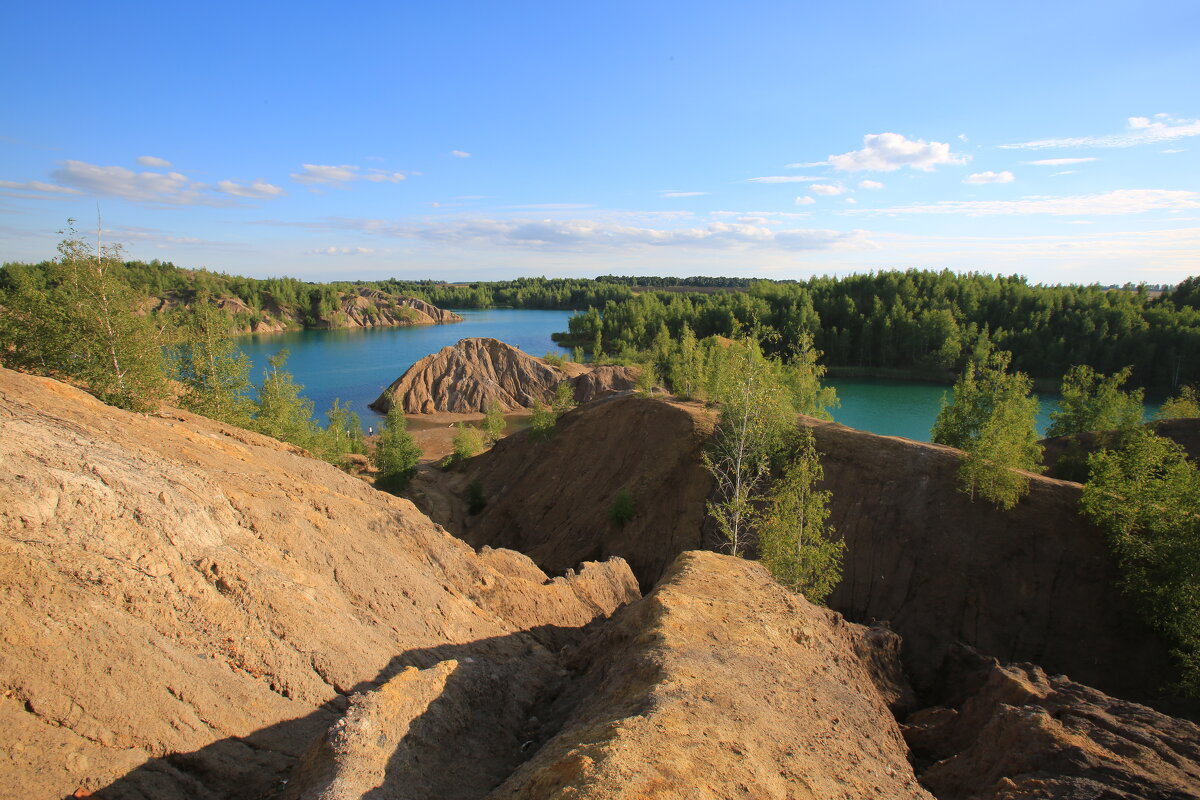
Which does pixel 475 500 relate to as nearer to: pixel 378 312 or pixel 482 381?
pixel 482 381

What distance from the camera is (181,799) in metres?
6.94

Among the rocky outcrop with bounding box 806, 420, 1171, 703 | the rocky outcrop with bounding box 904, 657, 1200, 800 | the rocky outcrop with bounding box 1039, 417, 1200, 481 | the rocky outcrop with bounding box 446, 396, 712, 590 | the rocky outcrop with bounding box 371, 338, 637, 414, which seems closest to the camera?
the rocky outcrop with bounding box 904, 657, 1200, 800

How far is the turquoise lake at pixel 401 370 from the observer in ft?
198

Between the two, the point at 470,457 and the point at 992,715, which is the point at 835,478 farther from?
the point at 470,457

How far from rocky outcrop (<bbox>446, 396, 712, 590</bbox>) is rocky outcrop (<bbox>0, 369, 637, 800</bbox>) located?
42.5 feet

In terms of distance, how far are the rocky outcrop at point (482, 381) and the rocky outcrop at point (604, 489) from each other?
30.4 m

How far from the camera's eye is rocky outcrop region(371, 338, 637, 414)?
6722 cm

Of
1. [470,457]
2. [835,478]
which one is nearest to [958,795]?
[835,478]

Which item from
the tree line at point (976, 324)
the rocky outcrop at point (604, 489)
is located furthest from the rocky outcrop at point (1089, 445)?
the tree line at point (976, 324)

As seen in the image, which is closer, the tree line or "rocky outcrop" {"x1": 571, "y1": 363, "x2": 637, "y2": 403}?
"rocky outcrop" {"x1": 571, "y1": 363, "x2": 637, "y2": 403}

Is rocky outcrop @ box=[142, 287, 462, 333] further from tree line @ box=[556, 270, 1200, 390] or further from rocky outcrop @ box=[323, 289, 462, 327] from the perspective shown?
tree line @ box=[556, 270, 1200, 390]

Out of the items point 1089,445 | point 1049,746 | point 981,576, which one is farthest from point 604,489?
point 1089,445

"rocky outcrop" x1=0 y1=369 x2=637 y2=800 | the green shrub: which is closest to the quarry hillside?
"rocky outcrop" x1=0 y1=369 x2=637 y2=800

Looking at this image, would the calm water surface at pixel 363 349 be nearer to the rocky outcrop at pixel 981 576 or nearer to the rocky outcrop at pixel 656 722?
the rocky outcrop at pixel 981 576
